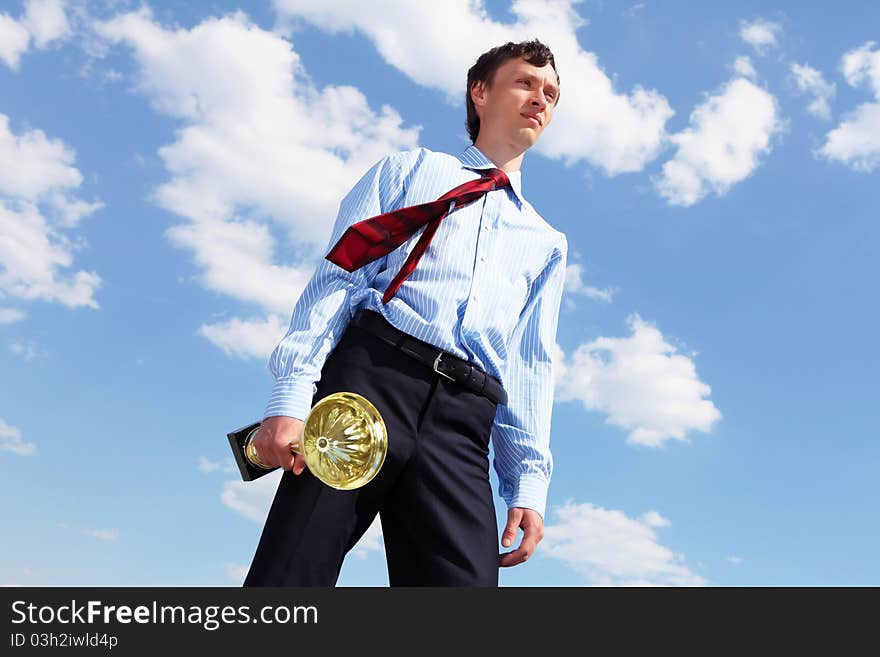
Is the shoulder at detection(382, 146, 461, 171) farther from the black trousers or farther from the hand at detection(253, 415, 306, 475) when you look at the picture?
the hand at detection(253, 415, 306, 475)

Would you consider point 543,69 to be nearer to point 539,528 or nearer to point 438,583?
point 539,528

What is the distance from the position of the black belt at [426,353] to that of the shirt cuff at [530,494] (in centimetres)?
64

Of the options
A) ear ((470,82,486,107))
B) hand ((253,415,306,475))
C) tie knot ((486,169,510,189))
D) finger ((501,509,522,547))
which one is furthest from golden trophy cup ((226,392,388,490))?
ear ((470,82,486,107))

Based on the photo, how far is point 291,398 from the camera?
9.91 ft

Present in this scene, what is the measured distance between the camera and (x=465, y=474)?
3293 mm

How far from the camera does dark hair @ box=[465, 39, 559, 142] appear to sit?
4.21 metres

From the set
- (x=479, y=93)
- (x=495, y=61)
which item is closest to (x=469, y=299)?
(x=479, y=93)

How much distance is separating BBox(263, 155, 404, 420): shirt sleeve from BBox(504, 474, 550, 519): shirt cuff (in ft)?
3.74

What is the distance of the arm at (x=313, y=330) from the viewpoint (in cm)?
299

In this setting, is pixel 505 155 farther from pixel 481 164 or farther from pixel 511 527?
pixel 511 527

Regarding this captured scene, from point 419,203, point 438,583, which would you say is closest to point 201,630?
point 438,583

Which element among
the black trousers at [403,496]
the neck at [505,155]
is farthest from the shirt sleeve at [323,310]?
the neck at [505,155]

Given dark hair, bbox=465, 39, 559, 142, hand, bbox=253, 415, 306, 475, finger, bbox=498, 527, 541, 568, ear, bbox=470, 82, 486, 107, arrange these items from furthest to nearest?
ear, bbox=470, 82, 486, 107 < dark hair, bbox=465, 39, 559, 142 < finger, bbox=498, 527, 541, 568 < hand, bbox=253, 415, 306, 475

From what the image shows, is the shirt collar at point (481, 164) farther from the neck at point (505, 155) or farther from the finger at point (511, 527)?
the finger at point (511, 527)
